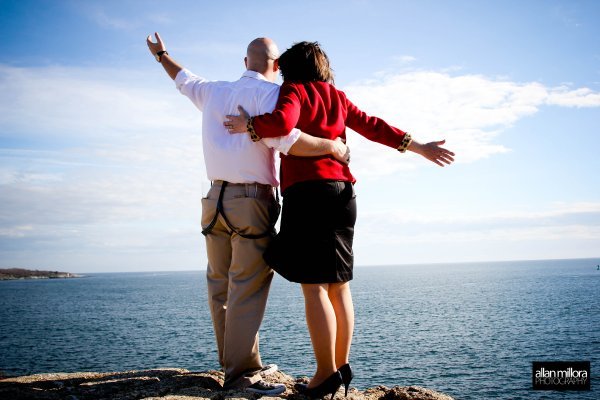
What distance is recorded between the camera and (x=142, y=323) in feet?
151

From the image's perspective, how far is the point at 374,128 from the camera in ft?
12.0

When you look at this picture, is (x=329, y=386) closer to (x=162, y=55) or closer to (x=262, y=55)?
(x=262, y=55)

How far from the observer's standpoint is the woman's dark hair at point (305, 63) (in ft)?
11.1

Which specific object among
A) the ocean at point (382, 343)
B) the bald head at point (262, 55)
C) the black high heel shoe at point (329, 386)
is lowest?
the ocean at point (382, 343)

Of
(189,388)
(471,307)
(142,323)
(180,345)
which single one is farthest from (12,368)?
(471,307)

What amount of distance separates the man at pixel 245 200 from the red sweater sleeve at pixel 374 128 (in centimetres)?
41

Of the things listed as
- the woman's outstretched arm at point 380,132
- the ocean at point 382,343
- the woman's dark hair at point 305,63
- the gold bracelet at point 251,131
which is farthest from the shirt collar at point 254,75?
the ocean at point 382,343

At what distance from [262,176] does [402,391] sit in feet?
7.52

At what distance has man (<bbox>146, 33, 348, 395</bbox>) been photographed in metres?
3.40

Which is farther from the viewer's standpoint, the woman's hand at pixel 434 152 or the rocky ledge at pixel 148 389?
the woman's hand at pixel 434 152

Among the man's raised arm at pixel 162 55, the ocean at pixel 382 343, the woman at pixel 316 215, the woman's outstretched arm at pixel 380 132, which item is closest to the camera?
the woman at pixel 316 215

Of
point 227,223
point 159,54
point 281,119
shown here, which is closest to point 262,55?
point 281,119

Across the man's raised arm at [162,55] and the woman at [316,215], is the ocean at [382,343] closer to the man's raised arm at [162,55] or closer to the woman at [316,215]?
the woman at [316,215]

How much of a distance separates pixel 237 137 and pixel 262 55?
2.16 feet
